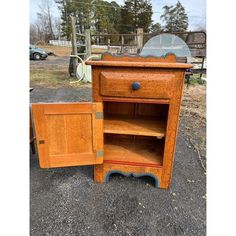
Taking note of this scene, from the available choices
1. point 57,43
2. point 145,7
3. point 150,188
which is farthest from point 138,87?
point 145,7

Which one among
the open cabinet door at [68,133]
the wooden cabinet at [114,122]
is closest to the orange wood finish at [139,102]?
the wooden cabinet at [114,122]

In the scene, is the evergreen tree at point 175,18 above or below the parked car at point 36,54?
above

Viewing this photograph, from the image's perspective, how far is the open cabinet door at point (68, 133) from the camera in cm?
117

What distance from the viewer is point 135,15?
20.6 m

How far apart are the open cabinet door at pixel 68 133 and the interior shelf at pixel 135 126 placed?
0.17 metres

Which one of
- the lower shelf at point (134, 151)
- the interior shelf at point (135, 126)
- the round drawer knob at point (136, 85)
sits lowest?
the lower shelf at point (134, 151)

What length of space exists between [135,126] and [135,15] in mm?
22753

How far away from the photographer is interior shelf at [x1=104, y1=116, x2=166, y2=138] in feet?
4.46

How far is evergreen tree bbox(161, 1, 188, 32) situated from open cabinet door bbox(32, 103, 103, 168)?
16.4 metres

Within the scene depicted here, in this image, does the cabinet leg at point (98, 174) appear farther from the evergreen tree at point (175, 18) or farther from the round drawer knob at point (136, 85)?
the evergreen tree at point (175, 18)

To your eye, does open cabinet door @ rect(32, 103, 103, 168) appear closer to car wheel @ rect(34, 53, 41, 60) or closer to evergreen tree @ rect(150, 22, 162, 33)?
car wheel @ rect(34, 53, 41, 60)

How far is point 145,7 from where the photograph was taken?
67.4 feet

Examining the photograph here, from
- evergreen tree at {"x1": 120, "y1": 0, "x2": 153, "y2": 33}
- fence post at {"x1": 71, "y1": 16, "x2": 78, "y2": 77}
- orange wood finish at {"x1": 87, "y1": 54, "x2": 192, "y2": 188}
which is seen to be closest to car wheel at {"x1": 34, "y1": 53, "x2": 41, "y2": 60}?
fence post at {"x1": 71, "y1": 16, "x2": 78, "y2": 77}

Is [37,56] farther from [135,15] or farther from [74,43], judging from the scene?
[135,15]
